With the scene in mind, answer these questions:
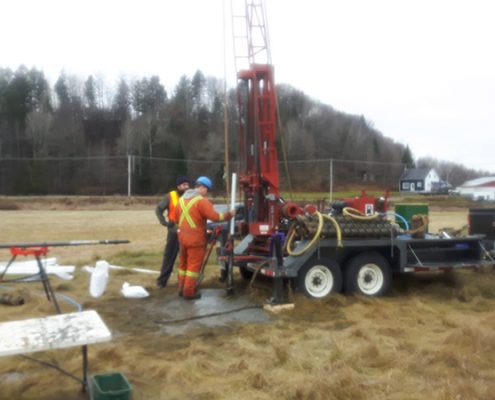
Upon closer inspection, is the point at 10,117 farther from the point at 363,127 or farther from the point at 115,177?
the point at 363,127

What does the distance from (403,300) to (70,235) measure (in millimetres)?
15278

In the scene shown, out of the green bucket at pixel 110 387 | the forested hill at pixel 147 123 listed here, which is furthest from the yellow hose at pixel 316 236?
the forested hill at pixel 147 123

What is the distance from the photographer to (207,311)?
27.2 ft

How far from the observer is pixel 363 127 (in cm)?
8631

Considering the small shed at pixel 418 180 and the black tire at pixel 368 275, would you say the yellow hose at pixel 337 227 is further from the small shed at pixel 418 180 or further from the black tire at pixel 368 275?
the small shed at pixel 418 180

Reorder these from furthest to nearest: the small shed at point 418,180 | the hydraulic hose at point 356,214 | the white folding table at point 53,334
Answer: the small shed at point 418,180 → the hydraulic hose at point 356,214 → the white folding table at point 53,334

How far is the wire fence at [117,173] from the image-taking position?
207 feet

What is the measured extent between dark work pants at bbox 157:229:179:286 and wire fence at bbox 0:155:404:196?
5068 centimetres

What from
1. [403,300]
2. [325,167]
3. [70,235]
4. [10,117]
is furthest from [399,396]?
[10,117]

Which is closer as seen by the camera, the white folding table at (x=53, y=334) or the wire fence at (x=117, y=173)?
the white folding table at (x=53, y=334)

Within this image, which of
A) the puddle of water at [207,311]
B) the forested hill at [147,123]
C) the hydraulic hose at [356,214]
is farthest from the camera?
the forested hill at [147,123]

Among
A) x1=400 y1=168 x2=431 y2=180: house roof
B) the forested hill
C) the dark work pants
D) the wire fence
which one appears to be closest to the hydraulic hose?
the dark work pants

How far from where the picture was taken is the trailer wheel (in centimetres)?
886

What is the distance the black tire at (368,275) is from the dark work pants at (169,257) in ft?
9.27
